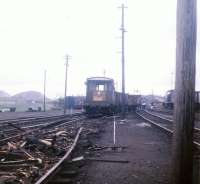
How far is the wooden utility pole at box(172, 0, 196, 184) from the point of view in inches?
202

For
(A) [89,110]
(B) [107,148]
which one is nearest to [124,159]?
(B) [107,148]

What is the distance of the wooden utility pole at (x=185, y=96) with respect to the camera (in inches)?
202

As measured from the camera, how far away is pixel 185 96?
16.8ft

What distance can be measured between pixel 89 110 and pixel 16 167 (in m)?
29.2

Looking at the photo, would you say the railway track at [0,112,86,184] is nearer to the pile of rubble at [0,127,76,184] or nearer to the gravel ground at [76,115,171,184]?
the pile of rubble at [0,127,76,184]

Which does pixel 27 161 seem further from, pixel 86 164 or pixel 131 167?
pixel 131 167

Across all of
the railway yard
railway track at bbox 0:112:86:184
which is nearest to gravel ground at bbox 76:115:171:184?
the railway yard

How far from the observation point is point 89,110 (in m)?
38.0

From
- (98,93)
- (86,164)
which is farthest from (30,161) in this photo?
(98,93)

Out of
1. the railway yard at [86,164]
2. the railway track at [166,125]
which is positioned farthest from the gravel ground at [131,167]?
the railway track at [166,125]

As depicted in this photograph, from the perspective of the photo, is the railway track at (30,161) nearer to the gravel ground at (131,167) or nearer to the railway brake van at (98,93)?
the gravel ground at (131,167)

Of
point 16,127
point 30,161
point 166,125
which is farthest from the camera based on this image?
point 166,125

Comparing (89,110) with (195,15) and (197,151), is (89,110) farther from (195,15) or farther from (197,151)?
(195,15)

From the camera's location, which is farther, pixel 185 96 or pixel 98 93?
pixel 98 93
